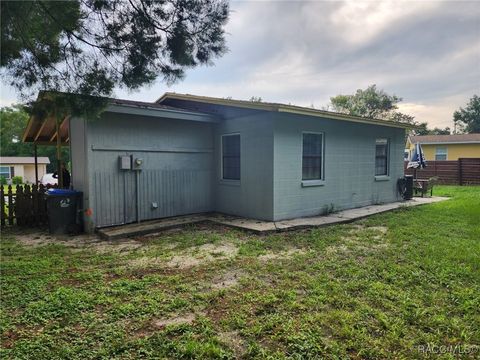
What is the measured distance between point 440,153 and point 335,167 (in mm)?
19557

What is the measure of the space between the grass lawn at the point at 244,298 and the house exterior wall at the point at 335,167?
199cm

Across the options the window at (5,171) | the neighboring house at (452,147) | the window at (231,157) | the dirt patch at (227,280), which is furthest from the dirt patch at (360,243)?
the window at (5,171)

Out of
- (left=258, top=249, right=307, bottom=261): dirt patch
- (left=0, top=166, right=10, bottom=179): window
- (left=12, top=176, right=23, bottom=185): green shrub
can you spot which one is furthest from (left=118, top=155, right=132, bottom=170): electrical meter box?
(left=0, top=166, right=10, bottom=179): window

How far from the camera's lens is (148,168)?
788 centimetres

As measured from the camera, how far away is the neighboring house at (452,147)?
22.8 metres

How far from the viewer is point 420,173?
2050 cm

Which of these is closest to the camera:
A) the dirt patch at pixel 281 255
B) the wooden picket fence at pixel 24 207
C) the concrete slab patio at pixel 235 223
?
the dirt patch at pixel 281 255

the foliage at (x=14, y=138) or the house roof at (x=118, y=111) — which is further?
the foliage at (x=14, y=138)

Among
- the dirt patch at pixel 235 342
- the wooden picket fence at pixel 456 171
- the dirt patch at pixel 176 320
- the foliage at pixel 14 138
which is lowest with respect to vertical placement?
the dirt patch at pixel 235 342

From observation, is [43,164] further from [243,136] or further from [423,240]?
[423,240]

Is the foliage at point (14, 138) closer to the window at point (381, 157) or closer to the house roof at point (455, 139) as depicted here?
the window at point (381, 157)

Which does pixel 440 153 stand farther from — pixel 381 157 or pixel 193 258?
pixel 193 258

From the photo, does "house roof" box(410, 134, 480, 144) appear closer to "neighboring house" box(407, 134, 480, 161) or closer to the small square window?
"neighboring house" box(407, 134, 480, 161)

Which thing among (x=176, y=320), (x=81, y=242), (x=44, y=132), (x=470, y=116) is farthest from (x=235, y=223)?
(x=470, y=116)
